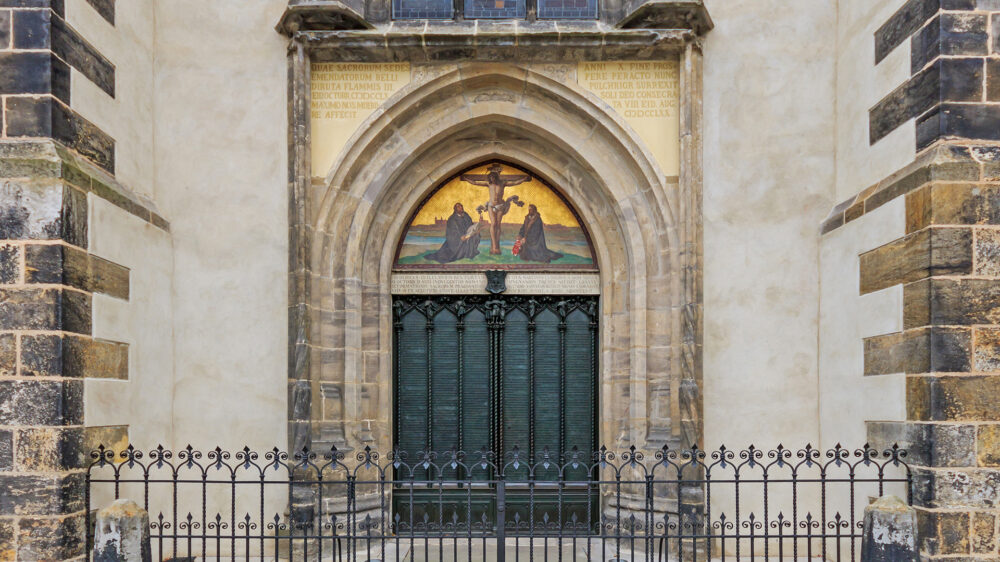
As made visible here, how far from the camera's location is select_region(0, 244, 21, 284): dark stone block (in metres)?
5.00

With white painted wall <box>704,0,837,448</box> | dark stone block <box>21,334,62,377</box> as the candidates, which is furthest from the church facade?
dark stone block <box>21,334,62,377</box>

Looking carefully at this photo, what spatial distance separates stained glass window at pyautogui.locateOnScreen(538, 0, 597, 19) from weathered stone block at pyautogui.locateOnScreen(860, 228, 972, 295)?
12.1 ft

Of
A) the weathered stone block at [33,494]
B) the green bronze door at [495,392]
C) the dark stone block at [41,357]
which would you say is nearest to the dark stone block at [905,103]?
the green bronze door at [495,392]

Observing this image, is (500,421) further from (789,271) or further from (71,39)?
(71,39)

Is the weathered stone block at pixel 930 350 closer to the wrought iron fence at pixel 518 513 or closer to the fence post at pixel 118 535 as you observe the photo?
the wrought iron fence at pixel 518 513

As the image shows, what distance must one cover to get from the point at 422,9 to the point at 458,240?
2.41 m

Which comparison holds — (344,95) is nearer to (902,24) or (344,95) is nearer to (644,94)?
(644,94)

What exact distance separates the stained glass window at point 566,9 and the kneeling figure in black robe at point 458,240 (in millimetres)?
2206

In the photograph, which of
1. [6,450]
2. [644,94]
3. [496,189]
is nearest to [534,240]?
[496,189]

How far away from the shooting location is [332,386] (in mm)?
6863

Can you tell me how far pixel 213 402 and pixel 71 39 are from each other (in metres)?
3.35

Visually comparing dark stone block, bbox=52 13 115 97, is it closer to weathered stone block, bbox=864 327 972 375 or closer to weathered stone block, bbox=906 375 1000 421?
weathered stone block, bbox=864 327 972 375

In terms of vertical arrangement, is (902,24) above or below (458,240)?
above

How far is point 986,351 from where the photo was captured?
4984 mm
